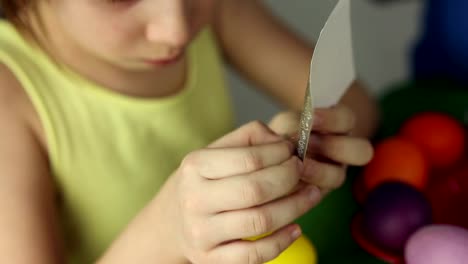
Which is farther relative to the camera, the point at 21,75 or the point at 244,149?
the point at 21,75

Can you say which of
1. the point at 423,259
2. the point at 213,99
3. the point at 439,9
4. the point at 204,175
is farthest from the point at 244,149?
the point at 439,9

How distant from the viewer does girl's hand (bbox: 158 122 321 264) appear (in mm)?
458

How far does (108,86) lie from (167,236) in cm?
23

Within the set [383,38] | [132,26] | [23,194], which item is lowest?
[383,38]

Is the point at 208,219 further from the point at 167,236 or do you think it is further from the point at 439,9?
the point at 439,9

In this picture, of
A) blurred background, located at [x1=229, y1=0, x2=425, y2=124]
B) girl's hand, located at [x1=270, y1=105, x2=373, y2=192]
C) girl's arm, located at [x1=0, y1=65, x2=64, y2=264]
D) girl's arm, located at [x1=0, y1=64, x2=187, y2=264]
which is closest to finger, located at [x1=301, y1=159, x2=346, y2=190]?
girl's hand, located at [x1=270, y1=105, x2=373, y2=192]

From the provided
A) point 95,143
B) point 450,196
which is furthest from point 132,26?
point 450,196

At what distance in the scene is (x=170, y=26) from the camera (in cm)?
55

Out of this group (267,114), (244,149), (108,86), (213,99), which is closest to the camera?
(244,149)

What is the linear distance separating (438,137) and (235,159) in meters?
0.34

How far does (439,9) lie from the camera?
2.82 feet

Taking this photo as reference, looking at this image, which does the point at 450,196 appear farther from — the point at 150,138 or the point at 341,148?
the point at 150,138

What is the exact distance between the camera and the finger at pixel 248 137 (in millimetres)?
493

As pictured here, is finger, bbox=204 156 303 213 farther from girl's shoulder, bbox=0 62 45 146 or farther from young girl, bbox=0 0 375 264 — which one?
girl's shoulder, bbox=0 62 45 146
